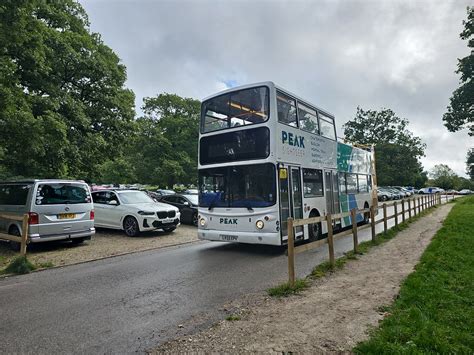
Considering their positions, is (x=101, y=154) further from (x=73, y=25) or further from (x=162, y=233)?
(x=73, y=25)

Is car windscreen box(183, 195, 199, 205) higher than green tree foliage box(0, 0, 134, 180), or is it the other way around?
green tree foliage box(0, 0, 134, 180)

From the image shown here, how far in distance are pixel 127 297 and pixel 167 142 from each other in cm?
2923

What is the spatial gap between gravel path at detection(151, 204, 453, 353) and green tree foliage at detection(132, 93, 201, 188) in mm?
27184

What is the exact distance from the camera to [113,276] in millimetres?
6598

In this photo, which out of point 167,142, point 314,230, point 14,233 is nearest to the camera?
point 14,233

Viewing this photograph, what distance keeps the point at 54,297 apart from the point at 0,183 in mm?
6416

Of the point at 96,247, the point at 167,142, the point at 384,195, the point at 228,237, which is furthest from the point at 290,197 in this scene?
the point at 384,195

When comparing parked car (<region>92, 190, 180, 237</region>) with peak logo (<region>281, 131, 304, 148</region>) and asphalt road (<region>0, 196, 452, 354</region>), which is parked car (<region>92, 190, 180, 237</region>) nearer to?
asphalt road (<region>0, 196, 452, 354</region>)

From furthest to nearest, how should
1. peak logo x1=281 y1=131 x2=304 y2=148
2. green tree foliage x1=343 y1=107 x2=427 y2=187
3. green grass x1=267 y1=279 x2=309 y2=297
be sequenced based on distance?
green tree foliage x1=343 y1=107 x2=427 y2=187
peak logo x1=281 y1=131 x2=304 y2=148
green grass x1=267 y1=279 x2=309 y2=297

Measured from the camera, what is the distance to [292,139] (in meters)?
8.85

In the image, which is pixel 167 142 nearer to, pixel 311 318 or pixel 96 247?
pixel 96 247

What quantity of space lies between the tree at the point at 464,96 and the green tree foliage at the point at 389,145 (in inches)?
1584

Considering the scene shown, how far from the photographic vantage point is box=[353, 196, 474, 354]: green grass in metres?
3.20

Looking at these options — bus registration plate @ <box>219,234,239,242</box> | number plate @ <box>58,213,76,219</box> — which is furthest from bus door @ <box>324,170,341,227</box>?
number plate @ <box>58,213,76,219</box>
